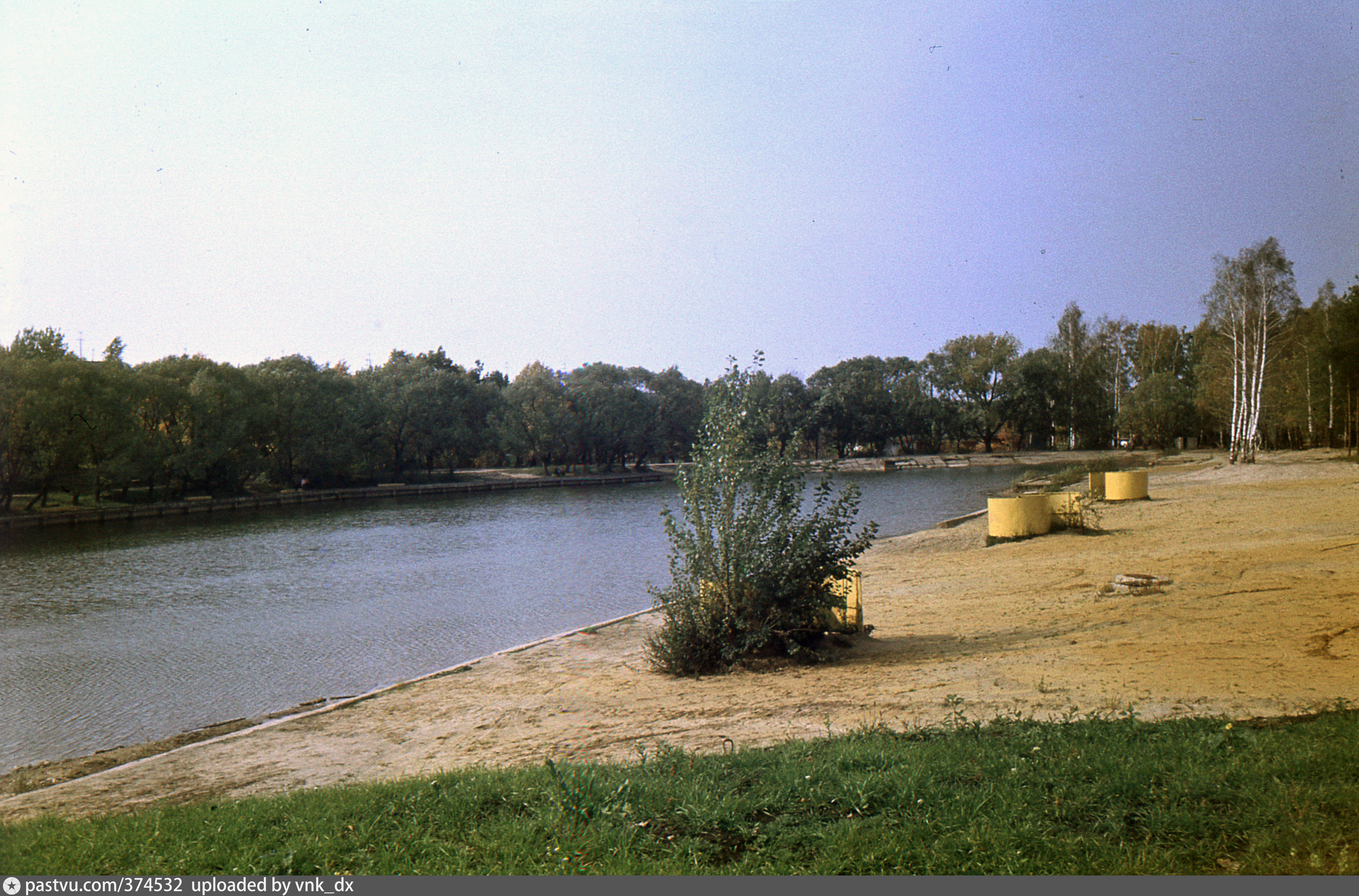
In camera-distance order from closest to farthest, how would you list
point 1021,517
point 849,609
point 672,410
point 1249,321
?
1. point 849,609
2. point 1021,517
3. point 1249,321
4. point 672,410

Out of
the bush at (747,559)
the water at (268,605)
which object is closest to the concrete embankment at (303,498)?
the water at (268,605)

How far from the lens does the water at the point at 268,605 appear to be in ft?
37.7

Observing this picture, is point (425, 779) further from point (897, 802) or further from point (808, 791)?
point (897, 802)

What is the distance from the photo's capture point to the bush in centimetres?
933

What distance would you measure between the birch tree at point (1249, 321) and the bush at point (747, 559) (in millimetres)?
28090

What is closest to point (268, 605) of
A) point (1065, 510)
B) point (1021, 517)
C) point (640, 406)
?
point (1021, 517)

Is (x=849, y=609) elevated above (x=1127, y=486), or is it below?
below

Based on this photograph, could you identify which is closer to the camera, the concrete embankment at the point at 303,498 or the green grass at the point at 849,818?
the green grass at the point at 849,818

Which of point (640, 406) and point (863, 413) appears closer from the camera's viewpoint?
point (640, 406)

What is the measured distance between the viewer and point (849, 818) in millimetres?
3838

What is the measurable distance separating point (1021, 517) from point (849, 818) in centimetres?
1568

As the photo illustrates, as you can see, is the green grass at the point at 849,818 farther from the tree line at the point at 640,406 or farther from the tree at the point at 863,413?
the tree at the point at 863,413

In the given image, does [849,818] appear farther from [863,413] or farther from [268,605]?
[863,413]

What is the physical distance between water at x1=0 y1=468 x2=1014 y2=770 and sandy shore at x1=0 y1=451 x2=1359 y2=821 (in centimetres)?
264
